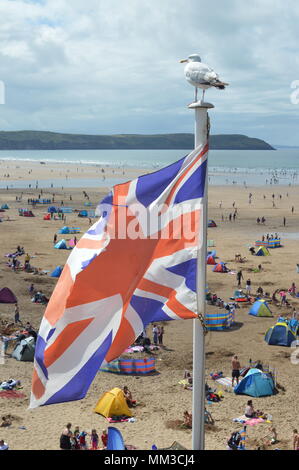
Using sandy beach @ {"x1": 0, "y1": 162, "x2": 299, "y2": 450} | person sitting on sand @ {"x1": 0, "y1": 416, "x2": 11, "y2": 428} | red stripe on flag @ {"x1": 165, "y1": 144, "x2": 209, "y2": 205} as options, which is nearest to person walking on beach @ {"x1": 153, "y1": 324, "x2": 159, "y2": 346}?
sandy beach @ {"x1": 0, "y1": 162, "x2": 299, "y2": 450}

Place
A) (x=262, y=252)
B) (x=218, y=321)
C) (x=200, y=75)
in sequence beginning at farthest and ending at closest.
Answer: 1. (x=262, y=252)
2. (x=218, y=321)
3. (x=200, y=75)

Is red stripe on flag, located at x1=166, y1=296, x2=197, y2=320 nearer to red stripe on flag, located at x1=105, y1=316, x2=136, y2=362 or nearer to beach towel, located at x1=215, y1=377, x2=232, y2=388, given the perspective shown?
red stripe on flag, located at x1=105, y1=316, x2=136, y2=362

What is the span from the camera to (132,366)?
65.1 ft

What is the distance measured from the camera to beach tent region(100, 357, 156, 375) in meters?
19.8

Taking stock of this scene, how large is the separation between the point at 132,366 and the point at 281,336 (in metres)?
6.87

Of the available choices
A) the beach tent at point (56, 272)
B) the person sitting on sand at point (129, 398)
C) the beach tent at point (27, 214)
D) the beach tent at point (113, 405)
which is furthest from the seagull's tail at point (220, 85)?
the beach tent at point (27, 214)

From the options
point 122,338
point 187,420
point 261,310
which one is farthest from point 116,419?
point 261,310

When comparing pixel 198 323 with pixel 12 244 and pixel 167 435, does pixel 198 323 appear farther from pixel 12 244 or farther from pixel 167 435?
pixel 12 244

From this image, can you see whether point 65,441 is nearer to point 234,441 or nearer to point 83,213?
point 234,441

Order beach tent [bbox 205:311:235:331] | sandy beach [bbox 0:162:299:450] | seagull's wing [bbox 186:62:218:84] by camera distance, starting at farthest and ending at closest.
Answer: beach tent [bbox 205:311:235:331] < sandy beach [bbox 0:162:299:450] < seagull's wing [bbox 186:62:218:84]

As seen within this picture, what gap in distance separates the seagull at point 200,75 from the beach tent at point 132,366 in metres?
14.6

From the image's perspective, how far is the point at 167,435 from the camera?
1526 centimetres

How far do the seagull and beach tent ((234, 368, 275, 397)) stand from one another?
13681 millimetres

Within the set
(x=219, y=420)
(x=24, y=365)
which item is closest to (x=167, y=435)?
(x=219, y=420)
